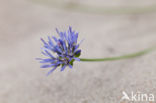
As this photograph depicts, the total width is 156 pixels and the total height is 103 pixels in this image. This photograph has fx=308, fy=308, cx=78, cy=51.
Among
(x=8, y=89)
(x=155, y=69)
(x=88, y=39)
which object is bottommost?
(x=8, y=89)

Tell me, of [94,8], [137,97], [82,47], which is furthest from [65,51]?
[94,8]

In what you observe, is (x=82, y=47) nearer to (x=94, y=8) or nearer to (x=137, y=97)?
(x=94, y=8)

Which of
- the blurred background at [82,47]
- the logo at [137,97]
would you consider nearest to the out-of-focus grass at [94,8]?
the blurred background at [82,47]

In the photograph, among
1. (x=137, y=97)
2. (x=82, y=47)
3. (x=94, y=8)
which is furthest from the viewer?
(x=94, y=8)

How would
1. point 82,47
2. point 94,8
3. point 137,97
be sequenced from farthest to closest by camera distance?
point 94,8 → point 82,47 → point 137,97

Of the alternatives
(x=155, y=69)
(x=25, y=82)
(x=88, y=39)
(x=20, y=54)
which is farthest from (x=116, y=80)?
(x=20, y=54)

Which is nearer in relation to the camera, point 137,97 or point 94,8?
point 137,97

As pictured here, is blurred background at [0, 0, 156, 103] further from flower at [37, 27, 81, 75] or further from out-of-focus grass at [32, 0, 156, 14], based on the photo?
flower at [37, 27, 81, 75]

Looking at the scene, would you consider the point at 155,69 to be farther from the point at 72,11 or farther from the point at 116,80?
the point at 72,11
